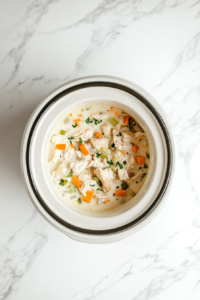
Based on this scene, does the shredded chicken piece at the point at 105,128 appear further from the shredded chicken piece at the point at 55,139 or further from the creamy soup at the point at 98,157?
the shredded chicken piece at the point at 55,139

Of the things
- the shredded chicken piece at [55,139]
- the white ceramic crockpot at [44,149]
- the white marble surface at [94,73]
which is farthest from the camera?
the white marble surface at [94,73]

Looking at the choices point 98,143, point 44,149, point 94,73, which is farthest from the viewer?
point 94,73

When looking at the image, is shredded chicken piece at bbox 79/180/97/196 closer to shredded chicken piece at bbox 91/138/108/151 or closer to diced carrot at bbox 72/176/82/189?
diced carrot at bbox 72/176/82/189

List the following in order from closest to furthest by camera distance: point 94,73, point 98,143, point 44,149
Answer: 1. point 44,149
2. point 98,143
3. point 94,73

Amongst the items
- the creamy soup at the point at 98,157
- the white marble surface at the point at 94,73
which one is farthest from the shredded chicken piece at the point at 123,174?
the white marble surface at the point at 94,73

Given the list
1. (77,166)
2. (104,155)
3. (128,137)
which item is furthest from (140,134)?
(77,166)

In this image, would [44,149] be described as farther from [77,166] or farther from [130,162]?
[130,162]
